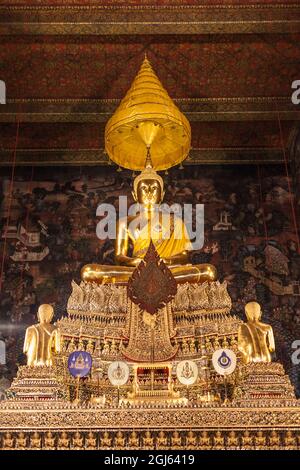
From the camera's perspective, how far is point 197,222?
7.39 m

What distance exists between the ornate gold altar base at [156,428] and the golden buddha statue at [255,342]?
55 cm

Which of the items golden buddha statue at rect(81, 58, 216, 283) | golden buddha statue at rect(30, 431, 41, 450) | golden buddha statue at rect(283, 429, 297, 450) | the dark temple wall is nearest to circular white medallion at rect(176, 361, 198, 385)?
golden buddha statue at rect(283, 429, 297, 450)

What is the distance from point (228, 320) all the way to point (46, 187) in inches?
168

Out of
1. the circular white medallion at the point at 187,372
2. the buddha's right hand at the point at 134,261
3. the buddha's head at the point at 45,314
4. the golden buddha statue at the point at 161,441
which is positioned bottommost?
the golden buddha statue at the point at 161,441

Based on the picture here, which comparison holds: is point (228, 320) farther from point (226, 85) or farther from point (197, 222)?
point (226, 85)

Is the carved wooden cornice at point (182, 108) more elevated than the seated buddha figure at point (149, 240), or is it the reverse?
the carved wooden cornice at point (182, 108)

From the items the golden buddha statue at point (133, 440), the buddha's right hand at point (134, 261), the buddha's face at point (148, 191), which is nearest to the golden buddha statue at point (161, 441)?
the golden buddha statue at point (133, 440)

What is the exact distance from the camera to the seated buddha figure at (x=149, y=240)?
4.79 metres

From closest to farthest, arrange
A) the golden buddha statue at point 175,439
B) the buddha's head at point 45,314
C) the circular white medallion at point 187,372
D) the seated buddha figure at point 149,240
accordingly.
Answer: the golden buddha statue at point 175,439, the circular white medallion at point 187,372, the buddha's head at point 45,314, the seated buddha figure at point 149,240

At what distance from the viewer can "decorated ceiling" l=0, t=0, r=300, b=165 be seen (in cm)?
605

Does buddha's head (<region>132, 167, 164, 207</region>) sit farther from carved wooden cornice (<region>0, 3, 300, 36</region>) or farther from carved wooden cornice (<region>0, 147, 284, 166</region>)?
carved wooden cornice (<region>0, 147, 284, 166</region>)

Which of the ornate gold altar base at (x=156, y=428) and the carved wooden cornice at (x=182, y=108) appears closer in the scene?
the ornate gold altar base at (x=156, y=428)

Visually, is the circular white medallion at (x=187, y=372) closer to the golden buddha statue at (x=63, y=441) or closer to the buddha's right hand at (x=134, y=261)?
the golden buddha statue at (x=63, y=441)

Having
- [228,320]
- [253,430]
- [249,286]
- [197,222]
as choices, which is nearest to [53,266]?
[197,222]
